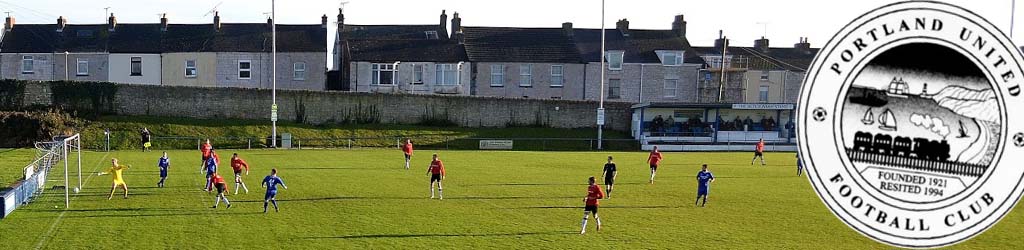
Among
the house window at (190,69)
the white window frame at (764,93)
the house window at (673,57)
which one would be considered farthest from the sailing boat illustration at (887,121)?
the white window frame at (764,93)

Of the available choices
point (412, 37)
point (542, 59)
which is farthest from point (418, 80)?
point (542, 59)

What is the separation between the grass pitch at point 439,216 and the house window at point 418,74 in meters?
29.3

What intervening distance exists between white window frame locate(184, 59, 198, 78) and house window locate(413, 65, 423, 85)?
60.6 ft

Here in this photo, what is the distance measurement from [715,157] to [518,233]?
32438 millimetres

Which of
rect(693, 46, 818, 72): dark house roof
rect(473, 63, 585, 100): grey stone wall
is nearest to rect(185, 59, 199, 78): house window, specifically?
rect(473, 63, 585, 100): grey stone wall

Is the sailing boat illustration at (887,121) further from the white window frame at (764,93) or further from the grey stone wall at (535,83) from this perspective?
the white window frame at (764,93)

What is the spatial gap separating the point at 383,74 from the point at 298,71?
752 cm

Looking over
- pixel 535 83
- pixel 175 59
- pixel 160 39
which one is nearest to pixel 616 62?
pixel 535 83

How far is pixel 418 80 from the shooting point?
6469 centimetres

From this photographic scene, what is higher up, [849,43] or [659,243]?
[849,43]

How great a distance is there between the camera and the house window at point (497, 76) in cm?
6588

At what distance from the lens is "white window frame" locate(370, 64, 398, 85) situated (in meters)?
64.1

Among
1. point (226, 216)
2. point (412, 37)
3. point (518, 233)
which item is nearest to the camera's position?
point (518, 233)

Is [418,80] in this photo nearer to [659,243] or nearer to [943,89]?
[659,243]
